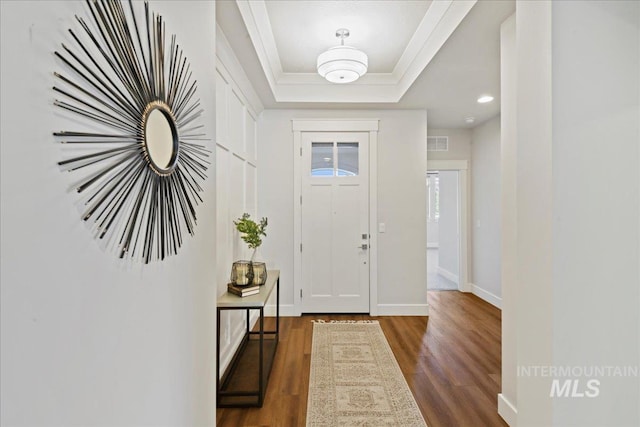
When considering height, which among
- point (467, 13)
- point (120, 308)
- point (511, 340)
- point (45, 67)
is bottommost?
point (511, 340)

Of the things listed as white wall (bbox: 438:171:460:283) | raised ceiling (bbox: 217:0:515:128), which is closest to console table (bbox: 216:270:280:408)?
raised ceiling (bbox: 217:0:515:128)

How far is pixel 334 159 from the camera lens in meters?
4.09

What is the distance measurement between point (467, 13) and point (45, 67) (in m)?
2.30

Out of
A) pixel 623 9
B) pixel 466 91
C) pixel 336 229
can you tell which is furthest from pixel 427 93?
pixel 623 9

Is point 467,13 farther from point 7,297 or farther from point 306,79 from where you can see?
point 7,297

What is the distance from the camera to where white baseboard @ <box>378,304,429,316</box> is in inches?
159

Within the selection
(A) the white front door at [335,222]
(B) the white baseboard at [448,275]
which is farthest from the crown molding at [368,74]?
(B) the white baseboard at [448,275]

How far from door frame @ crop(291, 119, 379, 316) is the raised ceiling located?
245mm

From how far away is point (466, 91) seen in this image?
11.3 ft

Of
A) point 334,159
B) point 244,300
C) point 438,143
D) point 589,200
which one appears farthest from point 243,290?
point 438,143

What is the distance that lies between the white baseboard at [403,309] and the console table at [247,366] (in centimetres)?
150

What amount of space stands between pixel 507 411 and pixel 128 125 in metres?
2.53

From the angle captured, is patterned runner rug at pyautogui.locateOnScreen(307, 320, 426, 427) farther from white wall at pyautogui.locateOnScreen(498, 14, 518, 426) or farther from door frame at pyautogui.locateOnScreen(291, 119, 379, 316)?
door frame at pyautogui.locateOnScreen(291, 119, 379, 316)

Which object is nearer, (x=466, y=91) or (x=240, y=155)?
(x=240, y=155)
